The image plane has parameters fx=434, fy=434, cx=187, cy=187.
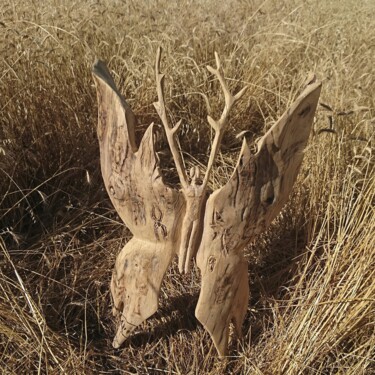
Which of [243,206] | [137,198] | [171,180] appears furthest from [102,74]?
[171,180]

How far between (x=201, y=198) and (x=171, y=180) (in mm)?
843

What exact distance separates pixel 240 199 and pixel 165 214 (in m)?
0.16

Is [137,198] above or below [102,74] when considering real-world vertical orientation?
below

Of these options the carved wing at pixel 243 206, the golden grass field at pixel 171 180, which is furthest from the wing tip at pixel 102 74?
the golden grass field at pixel 171 180

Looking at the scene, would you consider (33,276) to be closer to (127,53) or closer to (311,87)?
(311,87)

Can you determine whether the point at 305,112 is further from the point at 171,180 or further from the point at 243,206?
the point at 171,180

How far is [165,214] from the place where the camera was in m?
0.88

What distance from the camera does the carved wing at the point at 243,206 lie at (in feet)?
2.59

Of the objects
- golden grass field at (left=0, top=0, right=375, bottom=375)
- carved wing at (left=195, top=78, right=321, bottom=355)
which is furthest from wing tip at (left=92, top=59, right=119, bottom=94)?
golden grass field at (left=0, top=0, right=375, bottom=375)

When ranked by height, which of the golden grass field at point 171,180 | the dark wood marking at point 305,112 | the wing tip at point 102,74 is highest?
the wing tip at point 102,74

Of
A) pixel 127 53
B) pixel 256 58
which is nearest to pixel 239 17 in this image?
pixel 256 58

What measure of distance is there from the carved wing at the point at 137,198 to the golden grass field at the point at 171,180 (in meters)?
0.20

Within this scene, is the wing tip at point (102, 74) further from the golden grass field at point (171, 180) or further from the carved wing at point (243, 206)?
the golden grass field at point (171, 180)

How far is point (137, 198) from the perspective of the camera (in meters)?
0.90
